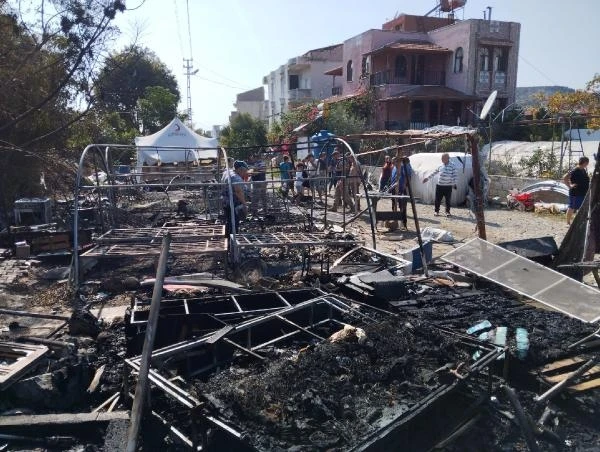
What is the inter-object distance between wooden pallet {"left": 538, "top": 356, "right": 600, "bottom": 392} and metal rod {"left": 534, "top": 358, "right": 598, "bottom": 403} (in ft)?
0.44

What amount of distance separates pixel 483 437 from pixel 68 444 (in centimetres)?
288

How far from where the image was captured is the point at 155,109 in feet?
113

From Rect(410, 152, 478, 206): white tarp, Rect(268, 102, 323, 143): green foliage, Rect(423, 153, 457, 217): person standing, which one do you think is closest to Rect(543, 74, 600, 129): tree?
Rect(410, 152, 478, 206): white tarp

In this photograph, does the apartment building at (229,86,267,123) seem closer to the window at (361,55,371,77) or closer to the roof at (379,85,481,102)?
the window at (361,55,371,77)

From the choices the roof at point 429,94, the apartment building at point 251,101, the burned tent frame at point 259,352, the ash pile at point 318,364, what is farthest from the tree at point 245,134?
the apartment building at point 251,101

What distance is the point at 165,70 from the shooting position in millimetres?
44312

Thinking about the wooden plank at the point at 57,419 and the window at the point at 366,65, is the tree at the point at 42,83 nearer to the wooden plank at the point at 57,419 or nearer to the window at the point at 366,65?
the wooden plank at the point at 57,419

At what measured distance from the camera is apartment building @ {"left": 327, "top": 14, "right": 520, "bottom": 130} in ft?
93.4

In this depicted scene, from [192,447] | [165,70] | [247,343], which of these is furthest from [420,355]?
[165,70]

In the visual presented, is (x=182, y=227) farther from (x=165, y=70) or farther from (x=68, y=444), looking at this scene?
(x=165, y=70)

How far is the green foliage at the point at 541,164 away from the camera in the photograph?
1652 centimetres

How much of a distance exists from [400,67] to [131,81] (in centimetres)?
1590

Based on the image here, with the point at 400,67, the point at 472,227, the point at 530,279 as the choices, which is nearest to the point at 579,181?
the point at 472,227

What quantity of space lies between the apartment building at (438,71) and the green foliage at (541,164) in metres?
11.1
